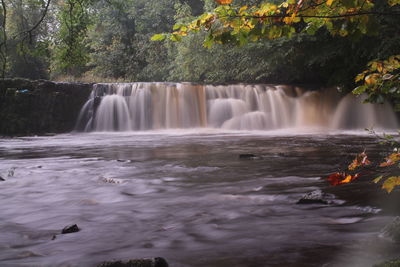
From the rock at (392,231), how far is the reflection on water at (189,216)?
0.35 feet

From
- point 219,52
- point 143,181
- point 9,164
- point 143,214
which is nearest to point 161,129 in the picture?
point 219,52

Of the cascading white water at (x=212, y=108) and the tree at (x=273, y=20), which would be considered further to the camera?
the cascading white water at (x=212, y=108)

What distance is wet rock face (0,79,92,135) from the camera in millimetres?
20844

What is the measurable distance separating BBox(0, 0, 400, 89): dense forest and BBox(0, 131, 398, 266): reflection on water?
65.4 inches

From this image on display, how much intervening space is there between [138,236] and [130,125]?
55.1 feet

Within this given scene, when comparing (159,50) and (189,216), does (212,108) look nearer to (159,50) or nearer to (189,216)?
(159,50)

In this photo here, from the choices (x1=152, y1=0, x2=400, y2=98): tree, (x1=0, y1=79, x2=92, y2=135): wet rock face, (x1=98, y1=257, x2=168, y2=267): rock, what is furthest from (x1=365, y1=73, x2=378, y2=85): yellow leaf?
(x1=0, y1=79, x2=92, y2=135): wet rock face

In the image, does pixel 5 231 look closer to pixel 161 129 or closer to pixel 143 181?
pixel 143 181

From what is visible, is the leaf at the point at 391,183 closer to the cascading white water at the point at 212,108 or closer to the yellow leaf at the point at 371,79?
the yellow leaf at the point at 371,79

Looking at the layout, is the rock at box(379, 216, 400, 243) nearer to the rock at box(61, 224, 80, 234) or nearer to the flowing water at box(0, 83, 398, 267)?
the flowing water at box(0, 83, 398, 267)

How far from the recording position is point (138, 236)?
13.4 ft

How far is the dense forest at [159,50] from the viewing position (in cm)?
687

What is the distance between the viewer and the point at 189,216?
15.5ft

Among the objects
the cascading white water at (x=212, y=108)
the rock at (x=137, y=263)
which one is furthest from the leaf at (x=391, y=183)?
the cascading white water at (x=212, y=108)
